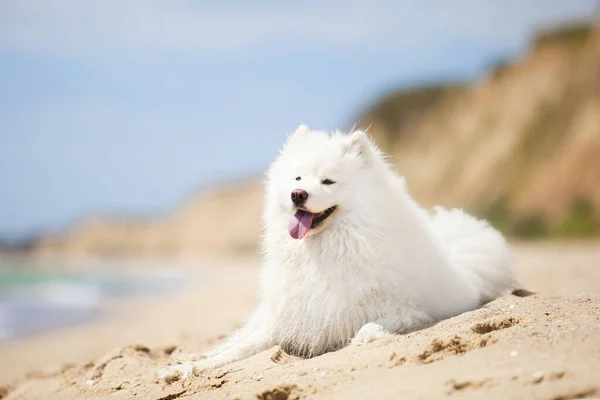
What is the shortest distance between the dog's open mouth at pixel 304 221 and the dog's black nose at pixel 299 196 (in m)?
0.17

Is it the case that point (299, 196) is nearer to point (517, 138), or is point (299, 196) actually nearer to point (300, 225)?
point (300, 225)

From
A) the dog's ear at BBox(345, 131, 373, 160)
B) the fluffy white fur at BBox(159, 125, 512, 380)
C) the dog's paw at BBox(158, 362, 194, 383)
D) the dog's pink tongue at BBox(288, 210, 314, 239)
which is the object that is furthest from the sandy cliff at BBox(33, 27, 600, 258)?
the dog's paw at BBox(158, 362, 194, 383)

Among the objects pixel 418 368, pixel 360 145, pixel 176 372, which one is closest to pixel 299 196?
pixel 360 145

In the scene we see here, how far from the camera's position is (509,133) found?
111 ft

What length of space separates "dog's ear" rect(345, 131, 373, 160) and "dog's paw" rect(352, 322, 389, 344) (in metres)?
1.40

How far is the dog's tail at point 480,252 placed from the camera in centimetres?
638

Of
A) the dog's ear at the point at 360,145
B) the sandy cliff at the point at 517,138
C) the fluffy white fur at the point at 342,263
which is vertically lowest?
the fluffy white fur at the point at 342,263

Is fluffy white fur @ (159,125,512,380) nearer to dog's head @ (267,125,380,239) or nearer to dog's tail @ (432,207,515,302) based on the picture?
dog's head @ (267,125,380,239)

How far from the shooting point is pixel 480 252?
649cm

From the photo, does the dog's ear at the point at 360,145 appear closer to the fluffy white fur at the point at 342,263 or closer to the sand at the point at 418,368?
the fluffy white fur at the point at 342,263

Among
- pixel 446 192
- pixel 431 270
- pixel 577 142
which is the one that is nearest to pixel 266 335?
pixel 431 270

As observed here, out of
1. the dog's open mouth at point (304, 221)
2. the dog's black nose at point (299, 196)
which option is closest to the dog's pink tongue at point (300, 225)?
the dog's open mouth at point (304, 221)

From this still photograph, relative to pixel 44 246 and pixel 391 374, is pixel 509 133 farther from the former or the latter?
pixel 44 246

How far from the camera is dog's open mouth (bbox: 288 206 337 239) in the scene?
496 cm
